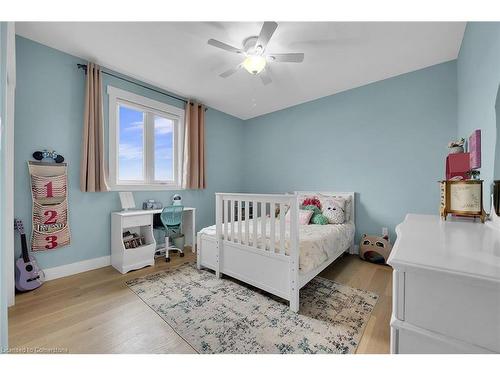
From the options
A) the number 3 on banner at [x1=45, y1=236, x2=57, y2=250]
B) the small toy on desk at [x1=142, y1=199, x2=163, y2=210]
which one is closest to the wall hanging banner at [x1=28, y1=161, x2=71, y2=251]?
the number 3 on banner at [x1=45, y1=236, x2=57, y2=250]

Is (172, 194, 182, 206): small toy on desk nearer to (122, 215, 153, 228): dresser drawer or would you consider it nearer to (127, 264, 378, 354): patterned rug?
(122, 215, 153, 228): dresser drawer

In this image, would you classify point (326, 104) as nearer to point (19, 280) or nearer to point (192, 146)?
point (192, 146)

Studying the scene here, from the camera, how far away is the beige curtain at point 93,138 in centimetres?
245

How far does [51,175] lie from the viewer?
7.38 ft

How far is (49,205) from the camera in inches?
87.8

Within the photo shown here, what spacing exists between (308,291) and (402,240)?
1529mm

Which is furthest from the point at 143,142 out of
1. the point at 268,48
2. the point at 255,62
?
the point at 268,48

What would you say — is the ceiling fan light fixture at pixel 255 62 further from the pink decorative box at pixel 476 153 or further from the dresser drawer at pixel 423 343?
the dresser drawer at pixel 423 343

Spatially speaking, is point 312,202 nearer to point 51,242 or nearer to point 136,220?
point 136,220

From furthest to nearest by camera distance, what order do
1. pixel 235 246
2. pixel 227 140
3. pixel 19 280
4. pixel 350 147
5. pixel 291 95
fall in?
pixel 227 140 < pixel 291 95 < pixel 350 147 < pixel 235 246 < pixel 19 280

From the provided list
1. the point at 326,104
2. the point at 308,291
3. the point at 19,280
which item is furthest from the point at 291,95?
the point at 19,280

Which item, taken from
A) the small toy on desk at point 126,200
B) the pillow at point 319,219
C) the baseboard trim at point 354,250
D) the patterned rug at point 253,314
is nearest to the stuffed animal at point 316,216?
the pillow at point 319,219

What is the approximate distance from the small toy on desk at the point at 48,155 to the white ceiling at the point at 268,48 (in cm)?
117

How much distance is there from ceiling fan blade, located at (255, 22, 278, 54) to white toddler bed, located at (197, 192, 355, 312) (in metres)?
1.34
